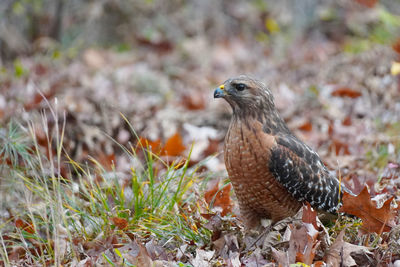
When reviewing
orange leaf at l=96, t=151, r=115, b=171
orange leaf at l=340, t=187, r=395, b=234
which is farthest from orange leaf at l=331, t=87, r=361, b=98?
orange leaf at l=340, t=187, r=395, b=234

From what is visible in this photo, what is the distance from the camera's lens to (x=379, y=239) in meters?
4.08

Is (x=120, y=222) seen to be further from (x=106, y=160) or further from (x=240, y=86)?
(x=106, y=160)

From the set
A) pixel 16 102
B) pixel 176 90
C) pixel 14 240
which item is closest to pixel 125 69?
pixel 176 90

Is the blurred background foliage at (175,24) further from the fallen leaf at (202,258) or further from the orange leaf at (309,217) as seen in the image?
the fallen leaf at (202,258)

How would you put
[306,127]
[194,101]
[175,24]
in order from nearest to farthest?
1. [306,127]
2. [194,101]
3. [175,24]

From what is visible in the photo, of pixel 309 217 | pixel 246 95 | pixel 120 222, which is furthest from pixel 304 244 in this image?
pixel 120 222

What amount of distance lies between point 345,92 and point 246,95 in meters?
5.00

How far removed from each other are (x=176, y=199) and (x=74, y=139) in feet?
10.5

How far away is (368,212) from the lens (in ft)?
13.4

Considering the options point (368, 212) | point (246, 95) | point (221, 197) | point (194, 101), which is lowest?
point (194, 101)

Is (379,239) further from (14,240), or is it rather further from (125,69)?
(125,69)

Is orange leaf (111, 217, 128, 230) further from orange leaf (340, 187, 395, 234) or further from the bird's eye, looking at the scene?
orange leaf (340, 187, 395, 234)

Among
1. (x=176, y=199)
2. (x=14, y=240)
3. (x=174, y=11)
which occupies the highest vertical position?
(x=174, y=11)

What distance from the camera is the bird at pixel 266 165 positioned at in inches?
169
